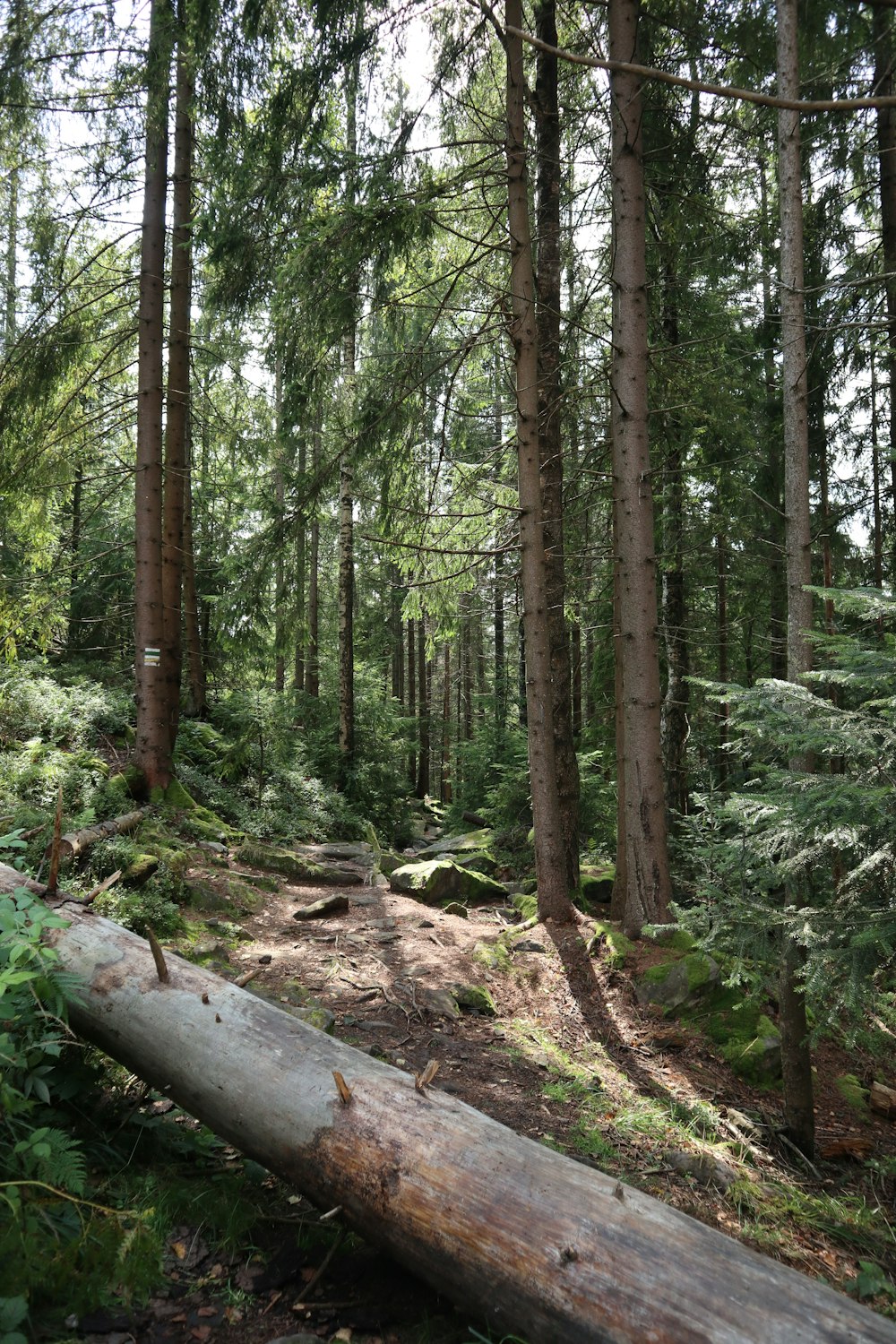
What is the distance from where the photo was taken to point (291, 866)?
32.9ft

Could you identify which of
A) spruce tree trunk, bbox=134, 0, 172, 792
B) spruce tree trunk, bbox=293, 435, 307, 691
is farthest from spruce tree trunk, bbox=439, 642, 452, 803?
spruce tree trunk, bbox=134, 0, 172, 792

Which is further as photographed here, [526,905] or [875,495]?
[875,495]

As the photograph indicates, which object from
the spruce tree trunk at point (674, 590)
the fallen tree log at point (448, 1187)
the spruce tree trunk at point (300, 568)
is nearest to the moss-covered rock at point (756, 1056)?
the fallen tree log at point (448, 1187)

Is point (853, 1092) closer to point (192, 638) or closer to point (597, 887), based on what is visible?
point (597, 887)

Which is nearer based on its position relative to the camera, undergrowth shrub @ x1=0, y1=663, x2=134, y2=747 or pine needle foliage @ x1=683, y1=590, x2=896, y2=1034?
pine needle foliage @ x1=683, y1=590, x2=896, y2=1034

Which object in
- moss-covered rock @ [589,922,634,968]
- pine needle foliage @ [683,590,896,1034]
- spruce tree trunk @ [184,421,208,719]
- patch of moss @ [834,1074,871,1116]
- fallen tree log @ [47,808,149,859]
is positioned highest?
spruce tree trunk @ [184,421,208,719]

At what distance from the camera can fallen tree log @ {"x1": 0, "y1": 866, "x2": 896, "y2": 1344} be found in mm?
2188

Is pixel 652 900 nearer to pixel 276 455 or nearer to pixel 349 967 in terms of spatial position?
pixel 349 967

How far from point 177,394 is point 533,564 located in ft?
22.0

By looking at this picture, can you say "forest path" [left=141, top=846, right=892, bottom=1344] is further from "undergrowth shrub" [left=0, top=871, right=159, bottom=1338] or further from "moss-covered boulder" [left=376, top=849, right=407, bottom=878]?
"moss-covered boulder" [left=376, top=849, right=407, bottom=878]

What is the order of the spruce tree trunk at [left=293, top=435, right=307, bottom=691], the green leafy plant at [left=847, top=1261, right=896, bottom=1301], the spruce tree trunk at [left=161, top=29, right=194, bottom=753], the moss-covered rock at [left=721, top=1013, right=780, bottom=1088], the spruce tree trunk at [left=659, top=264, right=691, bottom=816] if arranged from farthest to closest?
the spruce tree trunk at [left=161, top=29, right=194, bottom=753], the spruce tree trunk at [left=659, top=264, right=691, bottom=816], the spruce tree trunk at [left=293, top=435, right=307, bottom=691], the moss-covered rock at [left=721, top=1013, right=780, bottom=1088], the green leafy plant at [left=847, top=1261, right=896, bottom=1301]

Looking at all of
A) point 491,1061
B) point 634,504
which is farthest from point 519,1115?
point 634,504

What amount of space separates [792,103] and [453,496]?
884 centimetres

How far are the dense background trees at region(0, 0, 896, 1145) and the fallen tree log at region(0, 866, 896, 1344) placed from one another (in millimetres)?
1934
